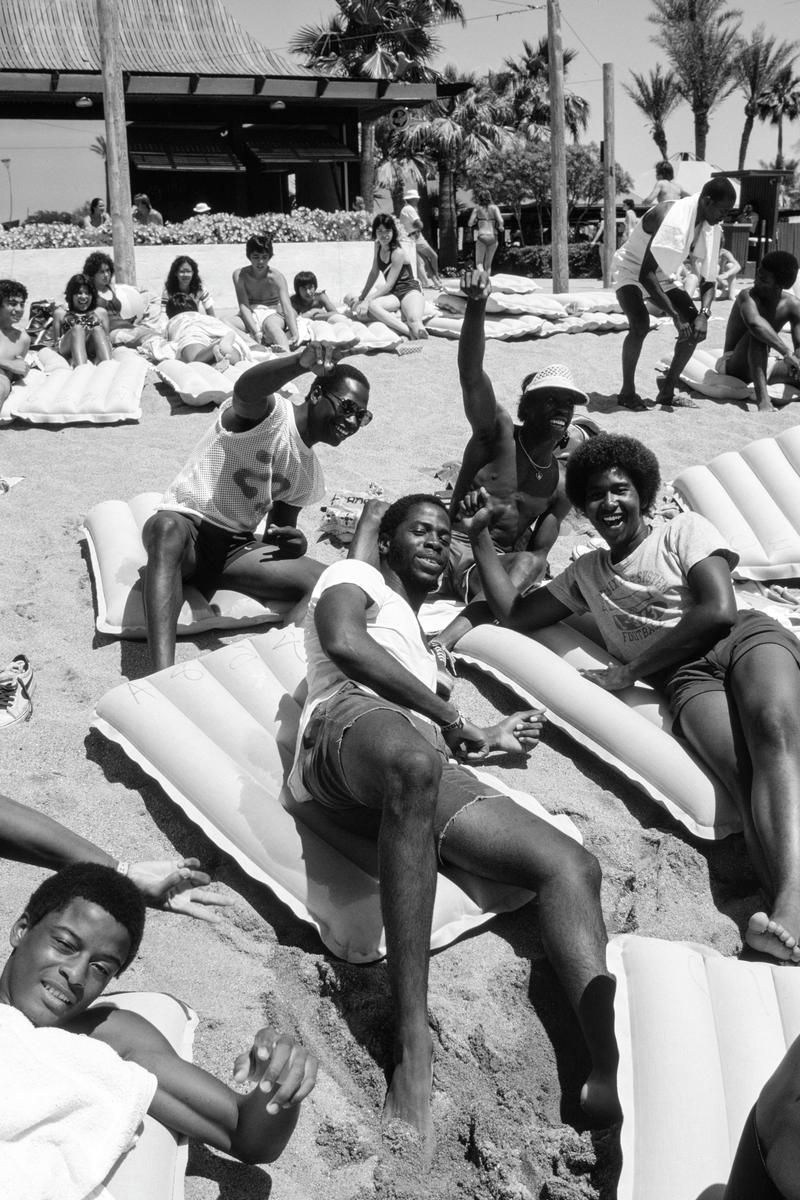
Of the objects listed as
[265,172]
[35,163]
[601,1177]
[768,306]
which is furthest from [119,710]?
[265,172]

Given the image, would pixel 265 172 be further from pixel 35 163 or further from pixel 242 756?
pixel 242 756

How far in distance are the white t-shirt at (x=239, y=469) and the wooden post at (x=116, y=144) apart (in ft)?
24.9

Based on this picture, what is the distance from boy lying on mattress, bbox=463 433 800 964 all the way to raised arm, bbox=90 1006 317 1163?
128cm

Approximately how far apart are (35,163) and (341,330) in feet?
37.9

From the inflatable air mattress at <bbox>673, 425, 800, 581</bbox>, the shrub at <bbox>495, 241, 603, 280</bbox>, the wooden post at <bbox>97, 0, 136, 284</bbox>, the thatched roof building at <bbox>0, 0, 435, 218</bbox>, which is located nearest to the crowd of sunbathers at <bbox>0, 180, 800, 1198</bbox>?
the inflatable air mattress at <bbox>673, 425, 800, 581</bbox>

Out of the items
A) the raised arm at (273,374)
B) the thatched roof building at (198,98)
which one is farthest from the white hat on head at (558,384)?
the thatched roof building at (198,98)

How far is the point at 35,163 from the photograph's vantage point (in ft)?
61.6

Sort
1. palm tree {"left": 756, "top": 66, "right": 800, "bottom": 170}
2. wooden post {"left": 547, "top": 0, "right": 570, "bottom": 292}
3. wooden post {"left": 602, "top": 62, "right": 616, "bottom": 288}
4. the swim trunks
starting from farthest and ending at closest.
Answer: palm tree {"left": 756, "top": 66, "right": 800, "bottom": 170} < wooden post {"left": 602, "top": 62, "right": 616, "bottom": 288} < wooden post {"left": 547, "top": 0, "right": 570, "bottom": 292} < the swim trunks

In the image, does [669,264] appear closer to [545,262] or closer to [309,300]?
[309,300]

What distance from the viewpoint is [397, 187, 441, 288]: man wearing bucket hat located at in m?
14.2

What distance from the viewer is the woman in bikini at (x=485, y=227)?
5750 millimetres

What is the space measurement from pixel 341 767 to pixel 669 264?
20.7 ft

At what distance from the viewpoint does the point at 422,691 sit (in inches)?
118

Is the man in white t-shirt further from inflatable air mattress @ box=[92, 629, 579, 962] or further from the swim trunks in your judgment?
the swim trunks
